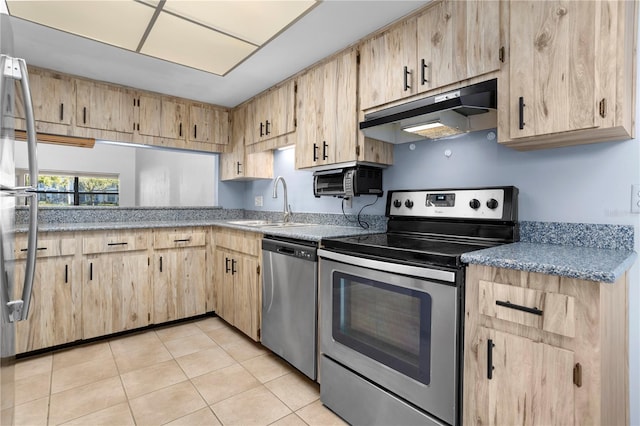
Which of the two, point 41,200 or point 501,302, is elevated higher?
point 41,200

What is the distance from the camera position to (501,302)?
120cm

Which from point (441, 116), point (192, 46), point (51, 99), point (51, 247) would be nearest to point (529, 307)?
point (441, 116)

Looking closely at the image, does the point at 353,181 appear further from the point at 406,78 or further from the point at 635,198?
the point at 635,198

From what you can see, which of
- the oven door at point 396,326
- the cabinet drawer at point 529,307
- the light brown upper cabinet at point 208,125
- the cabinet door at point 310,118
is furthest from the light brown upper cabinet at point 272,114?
the cabinet drawer at point 529,307

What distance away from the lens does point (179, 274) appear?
3.25 m

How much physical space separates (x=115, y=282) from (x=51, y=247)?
22.2 inches

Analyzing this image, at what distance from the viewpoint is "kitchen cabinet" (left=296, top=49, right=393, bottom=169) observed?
2.28 metres

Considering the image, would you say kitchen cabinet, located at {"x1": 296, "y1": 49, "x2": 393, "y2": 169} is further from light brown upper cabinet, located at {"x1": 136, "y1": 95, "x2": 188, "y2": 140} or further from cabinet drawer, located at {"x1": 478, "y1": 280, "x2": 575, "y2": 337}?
light brown upper cabinet, located at {"x1": 136, "y1": 95, "x2": 188, "y2": 140}

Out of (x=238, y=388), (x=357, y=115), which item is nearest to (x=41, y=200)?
(x=238, y=388)

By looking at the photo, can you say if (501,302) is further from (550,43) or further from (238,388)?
(238,388)

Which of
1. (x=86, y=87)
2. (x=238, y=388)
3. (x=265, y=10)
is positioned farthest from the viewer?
(x=86, y=87)

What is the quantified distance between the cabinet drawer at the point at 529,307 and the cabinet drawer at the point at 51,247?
306 centimetres

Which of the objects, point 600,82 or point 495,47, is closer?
point 600,82

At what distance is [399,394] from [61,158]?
5.50 meters
